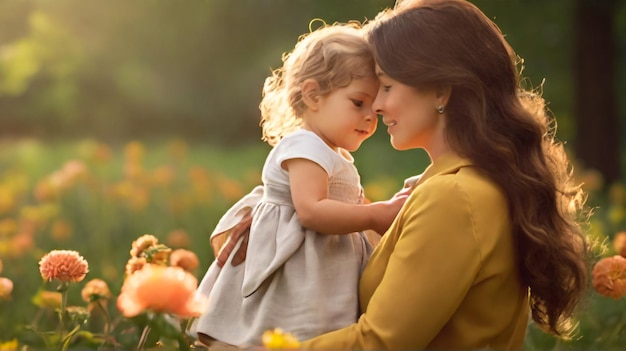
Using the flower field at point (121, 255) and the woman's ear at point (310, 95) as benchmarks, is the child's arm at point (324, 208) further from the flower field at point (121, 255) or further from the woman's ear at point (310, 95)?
the flower field at point (121, 255)

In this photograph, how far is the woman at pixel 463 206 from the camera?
7.85 feet

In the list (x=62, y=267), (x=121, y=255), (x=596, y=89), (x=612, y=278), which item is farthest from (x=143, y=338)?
(x=596, y=89)

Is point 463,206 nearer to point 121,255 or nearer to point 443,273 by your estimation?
point 443,273

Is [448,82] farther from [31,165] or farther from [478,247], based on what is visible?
[31,165]

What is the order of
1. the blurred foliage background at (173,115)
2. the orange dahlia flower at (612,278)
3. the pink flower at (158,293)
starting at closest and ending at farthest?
the pink flower at (158,293) < the orange dahlia flower at (612,278) < the blurred foliage background at (173,115)

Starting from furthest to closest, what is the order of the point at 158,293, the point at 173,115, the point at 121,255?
1. the point at 173,115
2. the point at 121,255
3. the point at 158,293

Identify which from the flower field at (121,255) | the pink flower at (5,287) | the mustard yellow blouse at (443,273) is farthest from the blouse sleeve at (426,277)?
the pink flower at (5,287)

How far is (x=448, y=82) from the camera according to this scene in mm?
2559

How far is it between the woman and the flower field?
0.45 metres

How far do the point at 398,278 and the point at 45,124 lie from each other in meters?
12.5

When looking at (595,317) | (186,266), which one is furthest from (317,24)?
(186,266)

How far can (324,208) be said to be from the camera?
265 centimetres

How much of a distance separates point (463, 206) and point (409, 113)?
12.9 inches

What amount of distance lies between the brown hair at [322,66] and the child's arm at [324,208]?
0.83 feet
